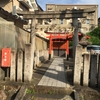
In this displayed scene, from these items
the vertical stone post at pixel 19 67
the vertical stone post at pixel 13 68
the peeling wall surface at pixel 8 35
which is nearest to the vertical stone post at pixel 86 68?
the vertical stone post at pixel 19 67

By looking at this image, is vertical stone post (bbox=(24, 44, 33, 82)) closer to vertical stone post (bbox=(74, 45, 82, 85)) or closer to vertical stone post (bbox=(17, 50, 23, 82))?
vertical stone post (bbox=(17, 50, 23, 82))

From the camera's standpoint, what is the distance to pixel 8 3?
1777 cm

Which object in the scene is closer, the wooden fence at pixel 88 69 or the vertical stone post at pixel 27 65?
the wooden fence at pixel 88 69

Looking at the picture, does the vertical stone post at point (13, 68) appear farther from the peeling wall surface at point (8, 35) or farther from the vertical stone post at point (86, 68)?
the vertical stone post at point (86, 68)

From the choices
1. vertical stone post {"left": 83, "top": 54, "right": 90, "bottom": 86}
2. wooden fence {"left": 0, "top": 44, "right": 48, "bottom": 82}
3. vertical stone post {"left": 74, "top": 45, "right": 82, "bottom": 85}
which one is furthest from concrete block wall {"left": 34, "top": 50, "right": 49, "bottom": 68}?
vertical stone post {"left": 83, "top": 54, "right": 90, "bottom": 86}

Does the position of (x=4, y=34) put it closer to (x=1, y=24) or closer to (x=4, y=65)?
(x=1, y=24)

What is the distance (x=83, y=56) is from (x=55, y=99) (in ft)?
7.01

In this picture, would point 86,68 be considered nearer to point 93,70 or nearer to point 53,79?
point 93,70

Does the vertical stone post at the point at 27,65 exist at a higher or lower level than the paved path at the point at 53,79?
higher

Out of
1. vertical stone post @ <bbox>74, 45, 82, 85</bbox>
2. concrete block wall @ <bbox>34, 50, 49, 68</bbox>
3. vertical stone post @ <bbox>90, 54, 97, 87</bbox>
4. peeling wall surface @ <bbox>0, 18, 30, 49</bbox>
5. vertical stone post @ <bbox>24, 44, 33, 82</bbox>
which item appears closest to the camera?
vertical stone post @ <bbox>90, 54, 97, 87</bbox>

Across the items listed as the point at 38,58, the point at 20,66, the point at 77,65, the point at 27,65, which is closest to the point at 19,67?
the point at 20,66

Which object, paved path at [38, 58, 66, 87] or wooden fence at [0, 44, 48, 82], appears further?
wooden fence at [0, 44, 48, 82]

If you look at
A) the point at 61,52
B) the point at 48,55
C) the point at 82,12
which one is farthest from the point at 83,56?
the point at 61,52

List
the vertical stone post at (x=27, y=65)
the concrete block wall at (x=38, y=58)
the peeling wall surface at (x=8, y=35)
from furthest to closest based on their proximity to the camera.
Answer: the concrete block wall at (x=38, y=58), the peeling wall surface at (x=8, y=35), the vertical stone post at (x=27, y=65)
